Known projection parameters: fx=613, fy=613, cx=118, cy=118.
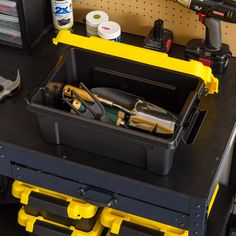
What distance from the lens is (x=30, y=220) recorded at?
1.66 metres

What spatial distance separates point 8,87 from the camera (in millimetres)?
1508

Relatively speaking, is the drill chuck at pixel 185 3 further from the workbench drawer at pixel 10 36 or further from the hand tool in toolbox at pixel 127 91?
the workbench drawer at pixel 10 36

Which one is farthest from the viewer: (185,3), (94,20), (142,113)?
(94,20)

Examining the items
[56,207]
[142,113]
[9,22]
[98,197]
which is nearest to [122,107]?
[142,113]

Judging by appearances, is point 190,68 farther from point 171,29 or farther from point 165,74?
point 171,29

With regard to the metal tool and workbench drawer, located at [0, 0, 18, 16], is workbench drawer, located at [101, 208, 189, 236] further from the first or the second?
workbench drawer, located at [0, 0, 18, 16]

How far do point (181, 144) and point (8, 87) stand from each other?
0.45 m

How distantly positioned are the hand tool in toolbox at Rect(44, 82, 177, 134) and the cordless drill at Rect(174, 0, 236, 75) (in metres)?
0.21

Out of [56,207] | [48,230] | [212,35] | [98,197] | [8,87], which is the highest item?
[212,35]

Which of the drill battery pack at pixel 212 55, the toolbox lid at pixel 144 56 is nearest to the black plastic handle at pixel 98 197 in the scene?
the toolbox lid at pixel 144 56

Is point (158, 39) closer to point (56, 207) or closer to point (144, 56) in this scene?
point (144, 56)

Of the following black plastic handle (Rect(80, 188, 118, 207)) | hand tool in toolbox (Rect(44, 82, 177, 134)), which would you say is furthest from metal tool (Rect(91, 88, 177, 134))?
black plastic handle (Rect(80, 188, 118, 207))

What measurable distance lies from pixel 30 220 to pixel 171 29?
64 centimetres

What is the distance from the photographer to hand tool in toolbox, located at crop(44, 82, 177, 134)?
A: 4.46ft
